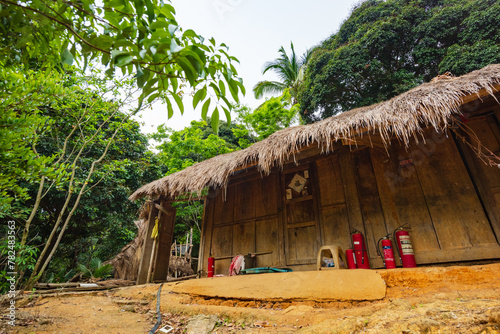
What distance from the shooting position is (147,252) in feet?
18.1

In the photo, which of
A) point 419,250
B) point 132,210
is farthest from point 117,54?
point 132,210

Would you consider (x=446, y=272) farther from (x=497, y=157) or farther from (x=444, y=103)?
(x=444, y=103)

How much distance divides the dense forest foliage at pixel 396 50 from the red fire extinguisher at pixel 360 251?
29.2 ft

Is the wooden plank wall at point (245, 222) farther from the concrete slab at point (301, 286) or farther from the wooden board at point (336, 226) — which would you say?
the concrete slab at point (301, 286)

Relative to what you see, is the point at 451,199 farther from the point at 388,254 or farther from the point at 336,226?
the point at 336,226

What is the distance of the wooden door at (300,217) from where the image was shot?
419 centimetres

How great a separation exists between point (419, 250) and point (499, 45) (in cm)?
1002

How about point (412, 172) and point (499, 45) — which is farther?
point (499, 45)

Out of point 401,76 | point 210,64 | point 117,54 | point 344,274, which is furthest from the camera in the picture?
point 401,76

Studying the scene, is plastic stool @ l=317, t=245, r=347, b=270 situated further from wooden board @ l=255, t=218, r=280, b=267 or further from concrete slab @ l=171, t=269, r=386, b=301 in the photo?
wooden board @ l=255, t=218, r=280, b=267

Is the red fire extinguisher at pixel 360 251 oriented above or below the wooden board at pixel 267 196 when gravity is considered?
below

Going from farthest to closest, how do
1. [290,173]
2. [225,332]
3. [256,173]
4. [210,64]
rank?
1. [256,173]
2. [290,173]
3. [225,332]
4. [210,64]

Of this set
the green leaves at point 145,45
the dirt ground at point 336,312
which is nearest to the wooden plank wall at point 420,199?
the dirt ground at point 336,312

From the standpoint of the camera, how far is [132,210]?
30.3 feet
